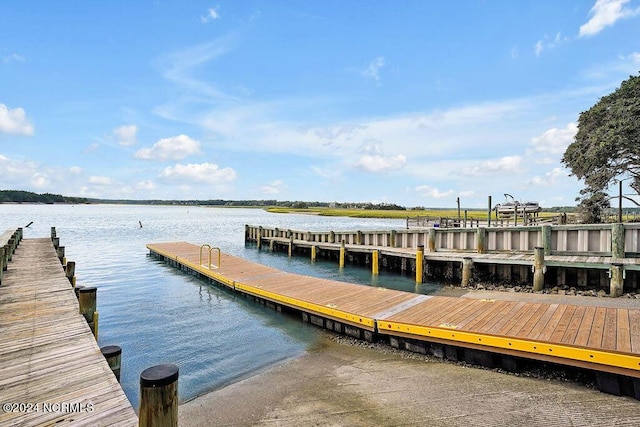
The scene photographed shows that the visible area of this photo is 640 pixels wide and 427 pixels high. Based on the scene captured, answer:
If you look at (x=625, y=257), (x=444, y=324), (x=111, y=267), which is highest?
(x=625, y=257)

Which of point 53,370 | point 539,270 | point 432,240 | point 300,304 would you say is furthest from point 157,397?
point 432,240

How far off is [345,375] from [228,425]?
86.0 inches

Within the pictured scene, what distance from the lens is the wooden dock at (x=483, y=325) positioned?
5340mm

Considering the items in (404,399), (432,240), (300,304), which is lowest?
(404,399)

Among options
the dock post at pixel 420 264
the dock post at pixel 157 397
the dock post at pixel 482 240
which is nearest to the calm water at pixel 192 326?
the dock post at pixel 420 264

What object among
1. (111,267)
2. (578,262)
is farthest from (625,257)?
(111,267)

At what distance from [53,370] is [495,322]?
711 cm

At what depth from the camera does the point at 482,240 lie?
591 inches

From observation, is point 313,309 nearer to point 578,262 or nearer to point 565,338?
point 565,338

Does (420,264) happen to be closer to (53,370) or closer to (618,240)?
(618,240)

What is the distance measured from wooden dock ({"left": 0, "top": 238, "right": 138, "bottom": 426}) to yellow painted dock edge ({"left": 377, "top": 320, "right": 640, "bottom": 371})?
200 inches

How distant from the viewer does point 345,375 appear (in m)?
6.37

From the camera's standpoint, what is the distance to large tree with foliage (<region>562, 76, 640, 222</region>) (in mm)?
21453

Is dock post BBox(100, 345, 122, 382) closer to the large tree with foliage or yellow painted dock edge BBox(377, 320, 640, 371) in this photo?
yellow painted dock edge BBox(377, 320, 640, 371)
